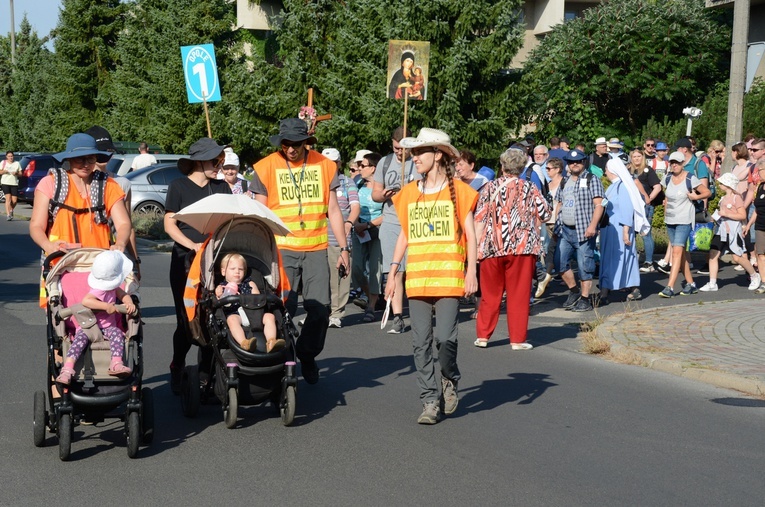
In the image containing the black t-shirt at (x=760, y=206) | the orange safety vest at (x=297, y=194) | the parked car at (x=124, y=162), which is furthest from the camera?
the parked car at (x=124, y=162)

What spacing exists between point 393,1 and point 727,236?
14192 mm

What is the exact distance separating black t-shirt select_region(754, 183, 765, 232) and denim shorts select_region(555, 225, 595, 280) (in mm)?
2650

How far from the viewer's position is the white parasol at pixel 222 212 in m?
7.53

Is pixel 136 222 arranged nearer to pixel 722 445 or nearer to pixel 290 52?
pixel 290 52

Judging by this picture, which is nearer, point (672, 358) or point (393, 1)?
point (672, 358)

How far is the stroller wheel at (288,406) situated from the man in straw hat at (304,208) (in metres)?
1.25

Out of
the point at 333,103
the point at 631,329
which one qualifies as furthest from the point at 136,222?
the point at 631,329

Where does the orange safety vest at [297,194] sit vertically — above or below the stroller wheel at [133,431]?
above

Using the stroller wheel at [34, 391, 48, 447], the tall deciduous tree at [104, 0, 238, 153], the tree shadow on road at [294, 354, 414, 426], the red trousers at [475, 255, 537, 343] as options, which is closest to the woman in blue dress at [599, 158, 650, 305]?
the red trousers at [475, 255, 537, 343]

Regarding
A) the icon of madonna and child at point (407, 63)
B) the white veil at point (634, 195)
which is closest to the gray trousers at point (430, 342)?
the white veil at point (634, 195)

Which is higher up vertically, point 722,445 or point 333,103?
point 333,103

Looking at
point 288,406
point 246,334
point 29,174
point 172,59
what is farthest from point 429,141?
point 172,59

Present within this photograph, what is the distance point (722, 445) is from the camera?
7.18 meters

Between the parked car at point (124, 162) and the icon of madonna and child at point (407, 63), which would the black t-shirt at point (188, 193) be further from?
the parked car at point (124, 162)
